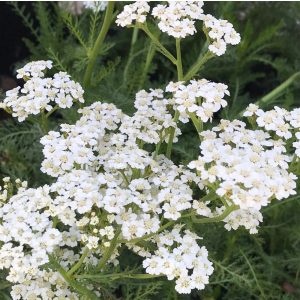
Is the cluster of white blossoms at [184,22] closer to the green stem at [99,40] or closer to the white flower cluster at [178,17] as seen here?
the white flower cluster at [178,17]

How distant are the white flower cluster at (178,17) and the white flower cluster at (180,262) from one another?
0.59 meters

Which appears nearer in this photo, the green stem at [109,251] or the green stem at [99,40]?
the green stem at [109,251]

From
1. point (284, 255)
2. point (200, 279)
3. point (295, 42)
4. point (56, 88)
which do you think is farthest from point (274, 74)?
point (200, 279)

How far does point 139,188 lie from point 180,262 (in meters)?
0.24

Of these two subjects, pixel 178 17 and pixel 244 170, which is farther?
pixel 178 17

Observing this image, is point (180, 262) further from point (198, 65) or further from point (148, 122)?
point (198, 65)

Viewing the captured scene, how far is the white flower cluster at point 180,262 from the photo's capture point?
166cm

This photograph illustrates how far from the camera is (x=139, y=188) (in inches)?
68.4

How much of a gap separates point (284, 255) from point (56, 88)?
1194 mm

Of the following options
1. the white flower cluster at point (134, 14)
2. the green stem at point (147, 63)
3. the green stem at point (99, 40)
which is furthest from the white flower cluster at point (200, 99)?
the green stem at point (147, 63)

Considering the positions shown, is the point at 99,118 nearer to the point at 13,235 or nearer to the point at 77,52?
the point at 13,235

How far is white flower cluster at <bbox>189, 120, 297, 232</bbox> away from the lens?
5.10ft

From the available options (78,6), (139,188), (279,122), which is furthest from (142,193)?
(78,6)

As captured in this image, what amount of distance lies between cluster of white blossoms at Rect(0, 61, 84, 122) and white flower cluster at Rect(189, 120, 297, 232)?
0.48 m
